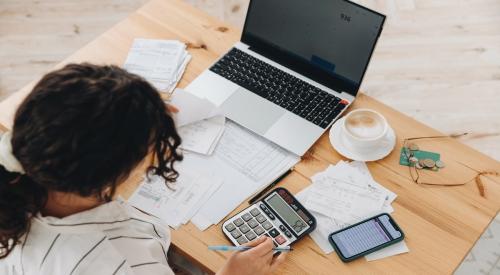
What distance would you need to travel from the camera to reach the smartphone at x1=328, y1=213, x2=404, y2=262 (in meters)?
1.29

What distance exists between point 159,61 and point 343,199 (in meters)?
0.66

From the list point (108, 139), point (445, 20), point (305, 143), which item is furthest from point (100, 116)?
point (445, 20)

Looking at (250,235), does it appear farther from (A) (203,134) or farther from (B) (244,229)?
(A) (203,134)

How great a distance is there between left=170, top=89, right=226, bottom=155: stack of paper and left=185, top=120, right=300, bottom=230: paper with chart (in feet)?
0.08

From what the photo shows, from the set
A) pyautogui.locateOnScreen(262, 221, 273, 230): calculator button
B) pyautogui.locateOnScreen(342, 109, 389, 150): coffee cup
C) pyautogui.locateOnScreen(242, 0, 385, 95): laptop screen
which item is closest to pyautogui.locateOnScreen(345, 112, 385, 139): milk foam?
pyautogui.locateOnScreen(342, 109, 389, 150): coffee cup

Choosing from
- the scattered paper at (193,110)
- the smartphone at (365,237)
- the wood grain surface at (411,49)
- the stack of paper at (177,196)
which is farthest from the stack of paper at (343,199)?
the wood grain surface at (411,49)

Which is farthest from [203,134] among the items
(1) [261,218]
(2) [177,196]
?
(1) [261,218]

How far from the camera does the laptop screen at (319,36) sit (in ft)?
4.78

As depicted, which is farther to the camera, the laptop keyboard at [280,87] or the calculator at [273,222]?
the laptop keyboard at [280,87]

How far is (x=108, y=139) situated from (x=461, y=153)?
92 centimetres

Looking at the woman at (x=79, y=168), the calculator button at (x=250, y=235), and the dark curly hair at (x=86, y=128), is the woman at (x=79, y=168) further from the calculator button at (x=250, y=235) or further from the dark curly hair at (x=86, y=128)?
the calculator button at (x=250, y=235)

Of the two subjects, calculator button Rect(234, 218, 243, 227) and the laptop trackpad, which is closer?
calculator button Rect(234, 218, 243, 227)

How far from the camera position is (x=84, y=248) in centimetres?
108

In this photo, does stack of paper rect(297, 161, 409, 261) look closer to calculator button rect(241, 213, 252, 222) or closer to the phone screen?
the phone screen
